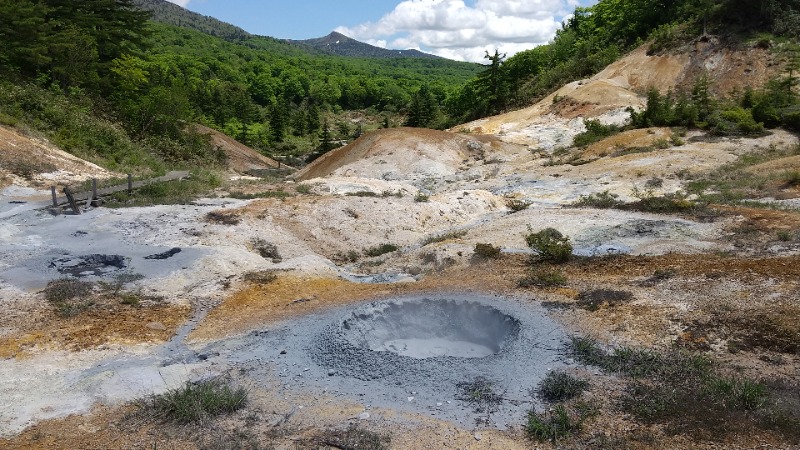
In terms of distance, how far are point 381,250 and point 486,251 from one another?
148 inches

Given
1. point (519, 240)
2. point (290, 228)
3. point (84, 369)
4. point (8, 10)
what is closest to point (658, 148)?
point (519, 240)

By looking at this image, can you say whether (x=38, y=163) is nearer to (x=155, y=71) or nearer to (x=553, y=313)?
(x=155, y=71)

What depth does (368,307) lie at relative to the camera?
10781mm

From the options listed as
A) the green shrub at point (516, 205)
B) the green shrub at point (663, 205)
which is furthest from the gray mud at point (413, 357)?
the green shrub at point (516, 205)

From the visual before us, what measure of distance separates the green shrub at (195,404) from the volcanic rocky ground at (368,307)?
0.17 meters

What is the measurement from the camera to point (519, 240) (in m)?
15.2

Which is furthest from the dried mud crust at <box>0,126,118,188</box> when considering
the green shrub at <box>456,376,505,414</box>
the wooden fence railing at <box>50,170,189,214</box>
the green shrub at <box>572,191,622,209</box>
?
the green shrub at <box>456,376,505,414</box>

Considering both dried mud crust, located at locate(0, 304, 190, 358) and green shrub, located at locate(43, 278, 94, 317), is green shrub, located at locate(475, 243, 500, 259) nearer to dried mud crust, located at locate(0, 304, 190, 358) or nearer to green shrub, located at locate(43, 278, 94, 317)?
dried mud crust, located at locate(0, 304, 190, 358)

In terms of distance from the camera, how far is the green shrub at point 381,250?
16484mm

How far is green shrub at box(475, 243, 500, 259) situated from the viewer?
1391 centimetres

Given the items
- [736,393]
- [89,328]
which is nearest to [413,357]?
[736,393]

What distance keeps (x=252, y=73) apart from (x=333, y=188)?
307ft

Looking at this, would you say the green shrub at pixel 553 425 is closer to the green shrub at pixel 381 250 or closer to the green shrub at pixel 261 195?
the green shrub at pixel 381 250

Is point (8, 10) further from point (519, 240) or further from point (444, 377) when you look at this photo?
point (444, 377)
